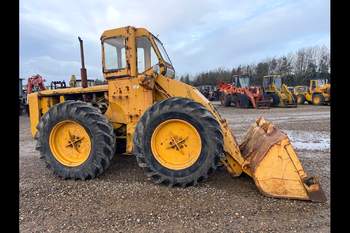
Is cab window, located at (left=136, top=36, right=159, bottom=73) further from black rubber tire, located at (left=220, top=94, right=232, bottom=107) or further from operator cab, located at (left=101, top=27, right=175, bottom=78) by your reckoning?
black rubber tire, located at (left=220, top=94, right=232, bottom=107)

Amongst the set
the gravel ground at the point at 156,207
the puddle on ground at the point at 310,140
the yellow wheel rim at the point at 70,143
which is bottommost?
the gravel ground at the point at 156,207

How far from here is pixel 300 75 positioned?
4556cm

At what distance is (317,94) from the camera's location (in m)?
25.7

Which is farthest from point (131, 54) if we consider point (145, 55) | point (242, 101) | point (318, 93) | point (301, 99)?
point (301, 99)

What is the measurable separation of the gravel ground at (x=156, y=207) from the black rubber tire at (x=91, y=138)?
0.59 ft

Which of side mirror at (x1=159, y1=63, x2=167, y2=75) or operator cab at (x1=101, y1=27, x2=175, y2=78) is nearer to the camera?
operator cab at (x1=101, y1=27, x2=175, y2=78)

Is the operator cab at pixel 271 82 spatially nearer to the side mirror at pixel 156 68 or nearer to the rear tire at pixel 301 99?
the rear tire at pixel 301 99

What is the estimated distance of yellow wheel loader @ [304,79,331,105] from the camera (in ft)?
82.2

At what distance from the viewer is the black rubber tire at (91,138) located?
5195mm

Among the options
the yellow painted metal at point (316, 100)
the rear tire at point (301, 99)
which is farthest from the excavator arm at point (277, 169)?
the rear tire at point (301, 99)

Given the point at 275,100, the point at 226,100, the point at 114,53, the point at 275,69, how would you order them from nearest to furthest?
the point at 114,53, the point at 275,100, the point at 226,100, the point at 275,69

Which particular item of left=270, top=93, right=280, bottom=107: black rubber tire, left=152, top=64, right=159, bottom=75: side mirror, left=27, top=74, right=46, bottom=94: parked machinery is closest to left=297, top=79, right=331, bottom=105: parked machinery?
left=270, top=93, right=280, bottom=107: black rubber tire

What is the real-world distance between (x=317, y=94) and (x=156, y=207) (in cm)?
2467

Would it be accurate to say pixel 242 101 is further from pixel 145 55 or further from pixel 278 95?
pixel 145 55
